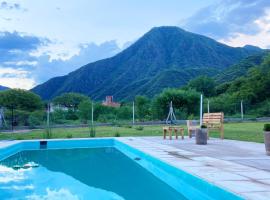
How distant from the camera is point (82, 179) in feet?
19.0

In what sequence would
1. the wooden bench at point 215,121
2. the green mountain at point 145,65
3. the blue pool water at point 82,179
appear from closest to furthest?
the blue pool water at point 82,179 < the wooden bench at point 215,121 < the green mountain at point 145,65

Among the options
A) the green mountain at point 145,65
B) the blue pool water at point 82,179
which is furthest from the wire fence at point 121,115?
the green mountain at point 145,65

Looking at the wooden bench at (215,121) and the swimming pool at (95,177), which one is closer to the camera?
the swimming pool at (95,177)

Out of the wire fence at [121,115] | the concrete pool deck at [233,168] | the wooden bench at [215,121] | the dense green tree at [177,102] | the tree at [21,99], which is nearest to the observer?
the concrete pool deck at [233,168]

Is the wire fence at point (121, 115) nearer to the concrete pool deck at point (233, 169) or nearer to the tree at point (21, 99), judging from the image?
the concrete pool deck at point (233, 169)

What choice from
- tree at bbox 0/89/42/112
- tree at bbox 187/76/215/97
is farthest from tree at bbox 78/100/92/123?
tree at bbox 187/76/215/97

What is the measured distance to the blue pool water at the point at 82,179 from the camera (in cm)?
471

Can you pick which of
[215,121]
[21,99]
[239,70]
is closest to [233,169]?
[215,121]

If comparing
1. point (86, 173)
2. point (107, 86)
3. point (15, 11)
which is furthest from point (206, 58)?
point (86, 173)

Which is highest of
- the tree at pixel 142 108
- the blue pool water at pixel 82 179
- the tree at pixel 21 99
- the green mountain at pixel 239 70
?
the green mountain at pixel 239 70

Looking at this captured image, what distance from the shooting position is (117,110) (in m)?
23.0

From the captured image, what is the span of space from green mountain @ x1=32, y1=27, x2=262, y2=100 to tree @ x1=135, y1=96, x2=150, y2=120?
1121 inches

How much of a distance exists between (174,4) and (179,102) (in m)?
6.77

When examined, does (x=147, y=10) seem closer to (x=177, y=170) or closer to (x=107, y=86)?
(x=177, y=170)
